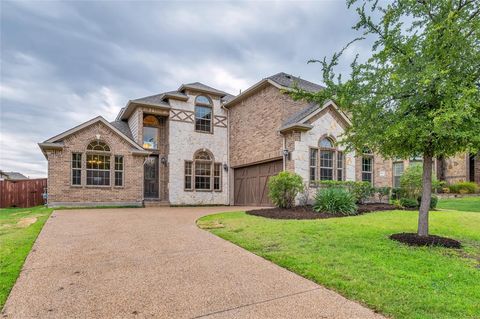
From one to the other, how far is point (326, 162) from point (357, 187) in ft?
6.18

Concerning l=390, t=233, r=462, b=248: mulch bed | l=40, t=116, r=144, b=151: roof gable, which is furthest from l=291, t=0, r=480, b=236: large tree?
l=40, t=116, r=144, b=151: roof gable

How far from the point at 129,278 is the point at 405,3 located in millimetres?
7041

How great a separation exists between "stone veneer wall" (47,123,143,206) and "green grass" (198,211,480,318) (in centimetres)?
892

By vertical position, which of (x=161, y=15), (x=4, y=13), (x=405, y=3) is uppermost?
(x=161, y=15)

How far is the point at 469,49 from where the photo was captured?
5598mm

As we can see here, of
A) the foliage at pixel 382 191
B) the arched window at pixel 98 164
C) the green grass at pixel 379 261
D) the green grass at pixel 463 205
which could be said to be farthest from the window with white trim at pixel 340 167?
the arched window at pixel 98 164

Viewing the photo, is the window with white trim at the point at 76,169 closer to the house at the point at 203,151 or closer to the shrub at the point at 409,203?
the house at the point at 203,151

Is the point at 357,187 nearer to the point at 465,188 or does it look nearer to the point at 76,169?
the point at 465,188

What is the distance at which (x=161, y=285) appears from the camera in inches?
153

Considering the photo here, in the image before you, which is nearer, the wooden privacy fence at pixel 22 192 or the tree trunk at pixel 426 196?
the tree trunk at pixel 426 196

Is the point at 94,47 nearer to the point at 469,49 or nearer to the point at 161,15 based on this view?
the point at 161,15

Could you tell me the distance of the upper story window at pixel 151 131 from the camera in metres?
17.7

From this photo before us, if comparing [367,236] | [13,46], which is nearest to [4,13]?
[13,46]

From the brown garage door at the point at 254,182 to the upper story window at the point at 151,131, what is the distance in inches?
211
